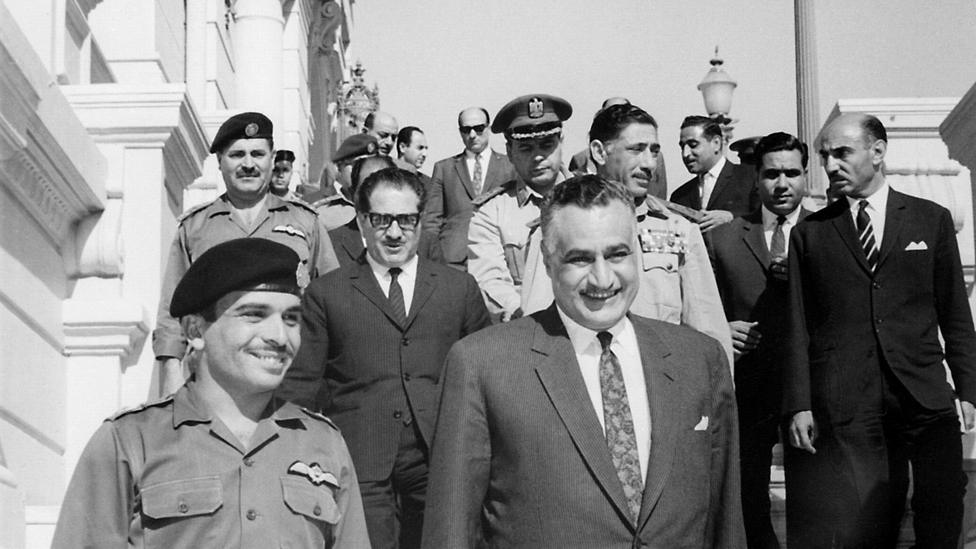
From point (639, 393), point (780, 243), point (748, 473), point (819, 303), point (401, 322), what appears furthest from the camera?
point (780, 243)

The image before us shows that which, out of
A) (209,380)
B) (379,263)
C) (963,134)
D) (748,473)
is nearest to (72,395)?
(379,263)

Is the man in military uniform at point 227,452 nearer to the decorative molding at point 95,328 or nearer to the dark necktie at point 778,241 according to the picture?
the decorative molding at point 95,328

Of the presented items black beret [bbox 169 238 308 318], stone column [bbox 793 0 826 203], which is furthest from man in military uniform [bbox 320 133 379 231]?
stone column [bbox 793 0 826 203]

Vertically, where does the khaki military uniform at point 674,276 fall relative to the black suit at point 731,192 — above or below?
below

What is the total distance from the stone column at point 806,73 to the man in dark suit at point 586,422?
12.4 m

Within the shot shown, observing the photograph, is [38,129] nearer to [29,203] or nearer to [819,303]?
[29,203]

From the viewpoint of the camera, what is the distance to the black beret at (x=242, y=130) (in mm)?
8078

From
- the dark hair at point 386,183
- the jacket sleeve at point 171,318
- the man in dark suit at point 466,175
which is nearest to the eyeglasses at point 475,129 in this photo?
the man in dark suit at point 466,175

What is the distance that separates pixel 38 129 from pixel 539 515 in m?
3.95

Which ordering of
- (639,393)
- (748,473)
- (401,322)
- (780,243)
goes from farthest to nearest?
(780,243), (748,473), (401,322), (639,393)

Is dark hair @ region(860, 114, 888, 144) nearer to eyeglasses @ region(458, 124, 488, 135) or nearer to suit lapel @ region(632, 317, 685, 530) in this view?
suit lapel @ region(632, 317, 685, 530)

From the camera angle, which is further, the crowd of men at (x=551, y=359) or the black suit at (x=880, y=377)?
the black suit at (x=880, y=377)

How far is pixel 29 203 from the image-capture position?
811 cm

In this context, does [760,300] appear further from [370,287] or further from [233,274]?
[233,274]
